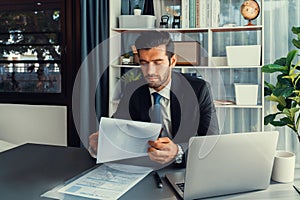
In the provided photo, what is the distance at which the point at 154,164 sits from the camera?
145 centimetres

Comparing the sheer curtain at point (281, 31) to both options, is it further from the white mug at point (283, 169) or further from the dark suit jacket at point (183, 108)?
the white mug at point (283, 169)

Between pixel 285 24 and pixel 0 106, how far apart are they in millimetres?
2746

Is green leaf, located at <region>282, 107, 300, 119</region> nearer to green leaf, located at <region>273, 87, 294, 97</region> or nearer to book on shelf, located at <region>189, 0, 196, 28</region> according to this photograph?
green leaf, located at <region>273, 87, 294, 97</region>

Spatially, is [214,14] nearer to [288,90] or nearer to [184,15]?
[184,15]

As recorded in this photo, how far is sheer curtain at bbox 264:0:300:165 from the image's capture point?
9.69ft

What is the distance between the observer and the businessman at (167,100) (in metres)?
1.75

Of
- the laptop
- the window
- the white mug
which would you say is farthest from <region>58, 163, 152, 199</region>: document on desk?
the window

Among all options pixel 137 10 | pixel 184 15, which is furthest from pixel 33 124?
pixel 184 15

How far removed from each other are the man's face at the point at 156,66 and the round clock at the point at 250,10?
1.21 metres

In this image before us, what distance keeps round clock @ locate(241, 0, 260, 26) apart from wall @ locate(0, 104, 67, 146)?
71.2 inches

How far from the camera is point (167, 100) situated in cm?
182

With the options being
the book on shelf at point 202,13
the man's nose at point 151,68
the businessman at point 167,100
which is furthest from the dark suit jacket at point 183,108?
the book on shelf at point 202,13

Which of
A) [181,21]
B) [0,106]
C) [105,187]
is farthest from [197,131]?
[0,106]

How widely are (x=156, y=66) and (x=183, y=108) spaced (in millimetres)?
253
